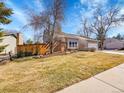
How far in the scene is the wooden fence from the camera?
22.7m

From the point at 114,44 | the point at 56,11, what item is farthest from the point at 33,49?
the point at 114,44

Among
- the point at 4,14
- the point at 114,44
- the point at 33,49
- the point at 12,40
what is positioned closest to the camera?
the point at 4,14

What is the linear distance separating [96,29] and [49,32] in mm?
29460

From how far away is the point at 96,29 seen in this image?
168 ft

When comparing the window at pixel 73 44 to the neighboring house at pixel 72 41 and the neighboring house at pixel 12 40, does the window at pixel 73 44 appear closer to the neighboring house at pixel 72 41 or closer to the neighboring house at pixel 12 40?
the neighboring house at pixel 72 41

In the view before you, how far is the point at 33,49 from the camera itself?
23172 mm

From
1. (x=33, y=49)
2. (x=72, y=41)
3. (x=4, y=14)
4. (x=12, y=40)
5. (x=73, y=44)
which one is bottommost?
(x=33, y=49)

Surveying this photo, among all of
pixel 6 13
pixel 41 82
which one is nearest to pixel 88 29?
pixel 6 13

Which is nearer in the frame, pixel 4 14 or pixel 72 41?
pixel 4 14

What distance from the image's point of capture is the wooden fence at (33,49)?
22.7m

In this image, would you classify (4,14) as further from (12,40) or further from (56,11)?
(12,40)

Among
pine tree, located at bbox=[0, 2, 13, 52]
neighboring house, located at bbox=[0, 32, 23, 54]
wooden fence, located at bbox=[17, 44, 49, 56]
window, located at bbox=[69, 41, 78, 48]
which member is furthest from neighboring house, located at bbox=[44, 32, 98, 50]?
pine tree, located at bbox=[0, 2, 13, 52]

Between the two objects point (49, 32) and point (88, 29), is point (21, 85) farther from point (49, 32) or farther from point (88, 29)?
point (88, 29)

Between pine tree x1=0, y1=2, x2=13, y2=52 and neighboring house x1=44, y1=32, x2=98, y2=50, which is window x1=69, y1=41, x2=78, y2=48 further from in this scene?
pine tree x1=0, y1=2, x2=13, y2=52
